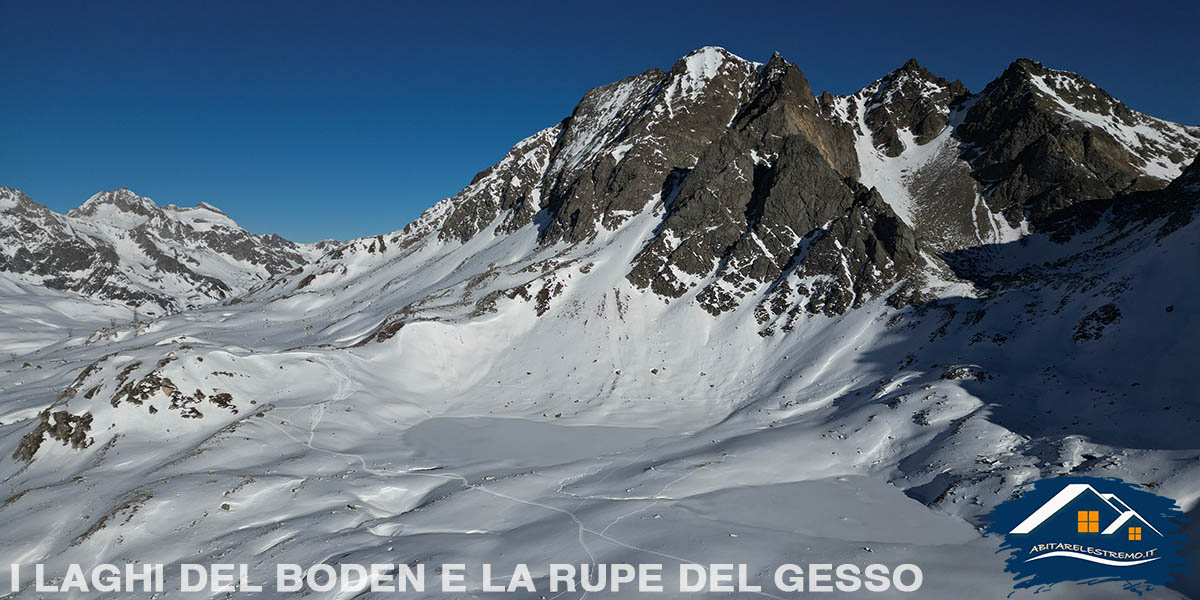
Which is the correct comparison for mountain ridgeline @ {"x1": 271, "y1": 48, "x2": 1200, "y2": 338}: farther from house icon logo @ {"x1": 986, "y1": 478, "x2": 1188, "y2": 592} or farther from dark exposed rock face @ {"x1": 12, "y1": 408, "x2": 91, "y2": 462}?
house icon logo @ {"x1": 986, "y1": 478, "x2": 1188, "y2": 592}

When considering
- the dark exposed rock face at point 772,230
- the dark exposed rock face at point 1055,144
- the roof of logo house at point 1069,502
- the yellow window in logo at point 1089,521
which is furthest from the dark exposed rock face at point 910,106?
the yellow window in logo at point 1089,521

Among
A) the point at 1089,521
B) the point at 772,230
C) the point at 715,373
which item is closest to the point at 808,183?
the point at 772,230

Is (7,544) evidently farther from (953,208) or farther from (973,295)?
(953,208)

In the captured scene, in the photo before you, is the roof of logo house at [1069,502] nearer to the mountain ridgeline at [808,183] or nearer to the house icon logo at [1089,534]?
the house icon logo at [1089,534]

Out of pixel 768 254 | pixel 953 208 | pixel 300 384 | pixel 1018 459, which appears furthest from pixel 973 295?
pixel 300 384

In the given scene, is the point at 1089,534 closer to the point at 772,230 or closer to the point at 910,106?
the point at 772,230
